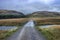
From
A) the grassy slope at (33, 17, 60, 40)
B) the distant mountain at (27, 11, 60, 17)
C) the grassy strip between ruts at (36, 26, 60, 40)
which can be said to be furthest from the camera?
the distant mountain at (27, 11, 60, 17)

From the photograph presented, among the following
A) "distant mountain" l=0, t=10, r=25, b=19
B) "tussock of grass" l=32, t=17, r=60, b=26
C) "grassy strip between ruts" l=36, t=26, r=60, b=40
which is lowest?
"grassy strip between ruts" l=36, t=26, r=60, b=40

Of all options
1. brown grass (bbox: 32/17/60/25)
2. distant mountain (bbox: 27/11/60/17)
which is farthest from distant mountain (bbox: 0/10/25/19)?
brown grass (bbox: 32/17/60/25)

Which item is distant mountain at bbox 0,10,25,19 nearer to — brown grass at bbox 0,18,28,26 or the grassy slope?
brown grass at bbox 0,18,28,26

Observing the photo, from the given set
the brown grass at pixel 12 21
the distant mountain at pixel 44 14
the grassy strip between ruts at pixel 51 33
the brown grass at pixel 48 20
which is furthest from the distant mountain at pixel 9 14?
the grassy strip between ruts at pixel 51 33

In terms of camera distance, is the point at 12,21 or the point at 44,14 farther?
the point at 44,14

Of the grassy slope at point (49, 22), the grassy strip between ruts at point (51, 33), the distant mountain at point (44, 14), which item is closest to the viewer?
the grassy strip between ruts at point (51, 33)

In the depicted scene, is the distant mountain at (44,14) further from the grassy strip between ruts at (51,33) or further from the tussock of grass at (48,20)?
the grassy strip between ruts at (51,33)

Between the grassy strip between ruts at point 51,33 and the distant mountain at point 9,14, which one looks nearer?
the grassy strip between ruts at point 51,33

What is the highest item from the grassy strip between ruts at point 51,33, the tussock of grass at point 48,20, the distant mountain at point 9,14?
the distant mountain at point 9,14

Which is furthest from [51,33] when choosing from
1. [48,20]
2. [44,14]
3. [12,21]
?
[12,21]

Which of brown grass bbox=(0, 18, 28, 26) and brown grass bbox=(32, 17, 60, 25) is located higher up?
brown grass bbox=(0, 18, 28, 26)

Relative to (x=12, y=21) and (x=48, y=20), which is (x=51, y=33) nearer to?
(x=48, y=20)

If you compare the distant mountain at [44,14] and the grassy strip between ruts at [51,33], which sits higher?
the distant mountain at [44,14]

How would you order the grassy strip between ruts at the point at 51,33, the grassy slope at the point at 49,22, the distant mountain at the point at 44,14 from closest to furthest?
the grassy strip between ruts at the point at 51,33 → the grassy slope at the point at 49,22 → the distant mountain at the point at 44,14
